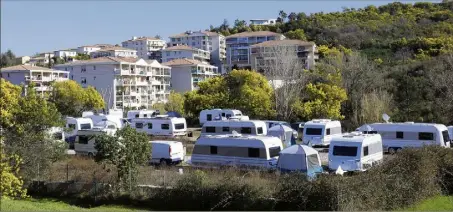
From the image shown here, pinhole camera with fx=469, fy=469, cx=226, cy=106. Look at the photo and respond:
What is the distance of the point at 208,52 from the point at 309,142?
7469 cm

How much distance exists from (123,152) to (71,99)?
33981mm

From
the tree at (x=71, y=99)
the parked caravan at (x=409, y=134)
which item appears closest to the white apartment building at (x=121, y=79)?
the tree at (x=71, y=99)

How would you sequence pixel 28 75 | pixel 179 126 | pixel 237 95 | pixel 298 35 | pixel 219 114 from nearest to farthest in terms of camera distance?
1. pixel 179 126
2. pixel 219 114
3. pixel 237 95
4. pixel 28 75
5. pixel 298 35

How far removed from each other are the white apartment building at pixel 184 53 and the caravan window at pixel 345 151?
7282cm

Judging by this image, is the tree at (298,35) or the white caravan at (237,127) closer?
the white caravan at (237,127)

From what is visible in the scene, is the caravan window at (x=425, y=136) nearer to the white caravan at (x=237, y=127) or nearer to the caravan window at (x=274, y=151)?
the white caravan at (x=237, y=127)

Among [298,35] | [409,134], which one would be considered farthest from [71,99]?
[298,35]

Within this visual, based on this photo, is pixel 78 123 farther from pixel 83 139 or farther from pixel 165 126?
pixel 83 139

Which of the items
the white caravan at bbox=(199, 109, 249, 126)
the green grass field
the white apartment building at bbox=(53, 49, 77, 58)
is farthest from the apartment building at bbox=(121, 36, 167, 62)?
the green grass field

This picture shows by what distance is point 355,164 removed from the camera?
19.8 metres

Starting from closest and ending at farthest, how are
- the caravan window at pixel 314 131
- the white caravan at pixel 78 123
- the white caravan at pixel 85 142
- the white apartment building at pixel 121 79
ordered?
1. the white caravan at pixel 85 142
2. the caravan window at pixel 314 131
3. the white caravan at pixel 78 123
4. the white apartment building at pixel 121 79

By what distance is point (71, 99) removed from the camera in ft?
160

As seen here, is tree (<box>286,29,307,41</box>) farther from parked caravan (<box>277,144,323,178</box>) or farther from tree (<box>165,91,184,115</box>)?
parked caravan (<box>277,144,323,178</box>)

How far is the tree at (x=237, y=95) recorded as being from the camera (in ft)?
129
